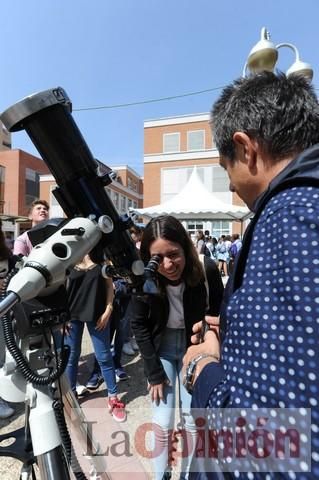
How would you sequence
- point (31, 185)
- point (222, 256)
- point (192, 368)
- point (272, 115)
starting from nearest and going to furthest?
point (272, 115) < point (192, 368) < point (222, 256) < point (31, 185)

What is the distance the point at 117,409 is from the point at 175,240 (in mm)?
1785

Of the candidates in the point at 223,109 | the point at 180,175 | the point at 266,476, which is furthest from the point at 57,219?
the point at 180,175

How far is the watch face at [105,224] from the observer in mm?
905

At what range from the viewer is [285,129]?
785mm

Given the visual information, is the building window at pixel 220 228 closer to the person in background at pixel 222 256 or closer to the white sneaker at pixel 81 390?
the person in background at pixel 222 256

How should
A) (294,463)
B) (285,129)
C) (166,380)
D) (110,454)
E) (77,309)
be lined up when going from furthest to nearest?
(77,309), (110,454), (166,380), (285,129), (294,463)

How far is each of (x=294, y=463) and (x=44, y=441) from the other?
2.20 feet

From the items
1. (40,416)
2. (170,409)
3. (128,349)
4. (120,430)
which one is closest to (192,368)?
(40,416)

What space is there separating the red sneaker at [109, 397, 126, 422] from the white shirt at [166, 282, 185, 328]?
1.32 metres

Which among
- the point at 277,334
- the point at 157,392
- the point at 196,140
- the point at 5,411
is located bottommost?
the point at 5,411

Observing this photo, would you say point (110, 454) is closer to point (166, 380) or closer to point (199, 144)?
point (166, 380)

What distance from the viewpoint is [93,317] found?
2834 millimetres

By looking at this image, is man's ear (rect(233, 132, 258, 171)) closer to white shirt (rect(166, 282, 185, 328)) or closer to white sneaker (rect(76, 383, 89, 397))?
white shirt (rect(166, 282, 185, 328))

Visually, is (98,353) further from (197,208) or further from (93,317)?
(197,208)
